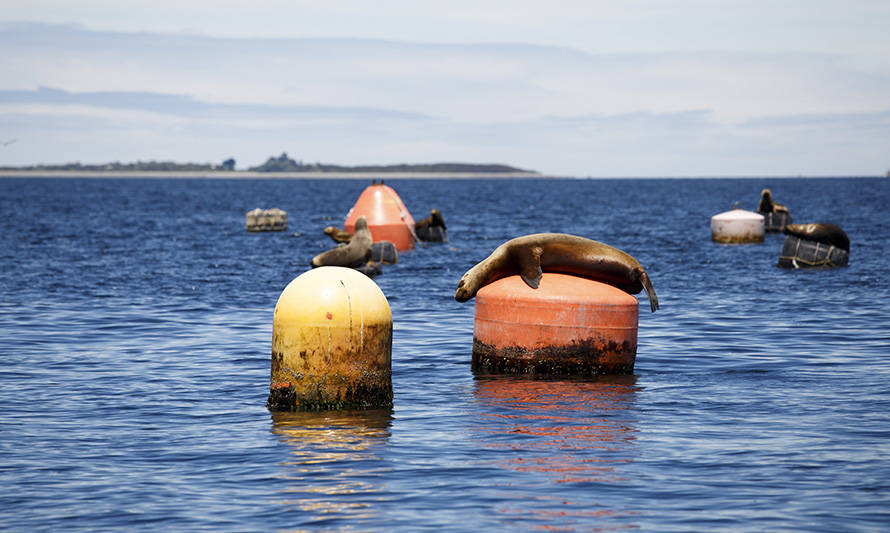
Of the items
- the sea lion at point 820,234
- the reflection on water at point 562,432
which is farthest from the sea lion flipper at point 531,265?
the sea lion at point 820,234

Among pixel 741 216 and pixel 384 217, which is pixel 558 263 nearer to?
pixel 384 217

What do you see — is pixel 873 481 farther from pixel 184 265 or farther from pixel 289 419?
pixel 184 265

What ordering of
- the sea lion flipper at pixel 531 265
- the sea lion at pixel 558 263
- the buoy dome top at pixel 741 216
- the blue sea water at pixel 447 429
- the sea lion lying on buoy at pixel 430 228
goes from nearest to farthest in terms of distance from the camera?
the blue sea water at pixel 447 429
the sea lion flipper at pixel 531 265
the sea lion at pixel 558 263
the buoy dome top at pixel 741 216
the sea lion lying on buoy at pixel 430 228

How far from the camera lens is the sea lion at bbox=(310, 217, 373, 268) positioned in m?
30.1

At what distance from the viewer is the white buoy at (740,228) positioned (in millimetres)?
42969

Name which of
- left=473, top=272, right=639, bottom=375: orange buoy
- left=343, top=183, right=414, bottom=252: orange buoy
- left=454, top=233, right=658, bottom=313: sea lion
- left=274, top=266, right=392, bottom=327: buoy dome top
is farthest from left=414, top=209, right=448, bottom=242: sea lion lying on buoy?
left=274, top=266, right=392, bottom=327: buoy dome top

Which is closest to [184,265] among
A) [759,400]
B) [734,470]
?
[759,400]

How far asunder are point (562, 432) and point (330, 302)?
9.41ft

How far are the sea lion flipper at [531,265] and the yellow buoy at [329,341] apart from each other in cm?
267

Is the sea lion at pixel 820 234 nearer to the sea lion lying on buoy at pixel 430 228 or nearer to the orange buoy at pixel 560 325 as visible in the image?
the sea lion lying on buoy at pixel 430 228

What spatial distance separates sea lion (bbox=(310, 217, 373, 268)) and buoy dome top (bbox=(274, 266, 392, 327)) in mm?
17901

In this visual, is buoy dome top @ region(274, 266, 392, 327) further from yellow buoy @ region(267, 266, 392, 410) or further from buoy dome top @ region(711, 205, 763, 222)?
buoy dome top @ region(711, 205, 763, 222)

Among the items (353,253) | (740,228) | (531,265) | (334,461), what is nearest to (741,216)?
(740,228)

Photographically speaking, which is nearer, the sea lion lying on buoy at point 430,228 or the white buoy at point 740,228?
the white buoy at point 740,228
